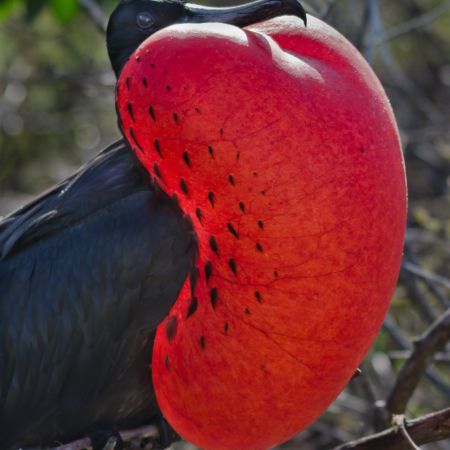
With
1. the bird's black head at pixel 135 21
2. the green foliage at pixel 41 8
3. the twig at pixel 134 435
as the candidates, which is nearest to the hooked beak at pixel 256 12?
the bird's black head at pixel 135 21

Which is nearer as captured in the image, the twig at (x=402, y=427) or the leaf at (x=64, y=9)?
the twig at (x=402, y=427)

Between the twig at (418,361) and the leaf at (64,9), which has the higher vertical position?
the leaf at (64,9)

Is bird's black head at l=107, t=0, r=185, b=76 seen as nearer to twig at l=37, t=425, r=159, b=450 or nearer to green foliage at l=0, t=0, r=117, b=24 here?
twig at l=37, t=425, r=159, b=450

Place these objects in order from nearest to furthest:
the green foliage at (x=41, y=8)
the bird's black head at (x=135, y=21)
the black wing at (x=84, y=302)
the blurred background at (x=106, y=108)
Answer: the black wing at (x=84, y=302)
the bird's black head at (x=135, y=21)
the green foliage at (x=41, y=8)
the blurred background at (x=106, y=108)

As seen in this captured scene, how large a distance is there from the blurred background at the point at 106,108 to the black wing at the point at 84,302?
1.36 m

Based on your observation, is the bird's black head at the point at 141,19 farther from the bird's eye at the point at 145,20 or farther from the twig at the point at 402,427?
the twig at the point at 402,427

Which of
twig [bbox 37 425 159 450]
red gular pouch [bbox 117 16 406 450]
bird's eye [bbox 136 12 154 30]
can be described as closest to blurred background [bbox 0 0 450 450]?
twig [bbox 37 425 159 450]

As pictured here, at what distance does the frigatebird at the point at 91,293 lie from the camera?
229cm

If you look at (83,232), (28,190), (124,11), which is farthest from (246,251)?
(28,190)

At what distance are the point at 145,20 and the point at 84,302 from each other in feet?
1.85

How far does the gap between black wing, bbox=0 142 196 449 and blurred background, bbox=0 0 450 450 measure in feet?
4.46

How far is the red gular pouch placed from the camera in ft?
6.14

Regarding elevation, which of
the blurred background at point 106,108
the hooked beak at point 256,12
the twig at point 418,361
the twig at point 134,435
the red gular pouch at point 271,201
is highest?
the hooked beak at point 256,12

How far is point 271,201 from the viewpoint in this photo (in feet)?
6.16
